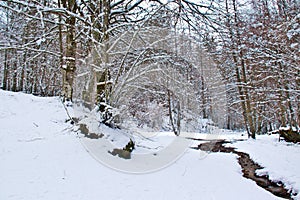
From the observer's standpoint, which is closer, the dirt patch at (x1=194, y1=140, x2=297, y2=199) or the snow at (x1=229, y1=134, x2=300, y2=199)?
the dirt patch at (x1=194, y1=140, x2=297, y2=199)

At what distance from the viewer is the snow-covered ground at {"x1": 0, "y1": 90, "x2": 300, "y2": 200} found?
277cm

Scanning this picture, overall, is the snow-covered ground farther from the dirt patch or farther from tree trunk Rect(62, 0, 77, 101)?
tree trunk Rect(62, 0, 77, 101)

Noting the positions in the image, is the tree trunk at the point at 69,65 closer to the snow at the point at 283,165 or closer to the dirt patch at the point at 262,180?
the dirt patch at the point at 262,180

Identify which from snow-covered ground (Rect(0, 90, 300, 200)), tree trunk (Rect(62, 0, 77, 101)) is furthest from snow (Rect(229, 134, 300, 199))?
tree trunk (Rect(62, 0, 77, 101))

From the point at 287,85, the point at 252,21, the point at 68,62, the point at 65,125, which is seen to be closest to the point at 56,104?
the point at 68,62

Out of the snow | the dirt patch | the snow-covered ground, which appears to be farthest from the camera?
the snow

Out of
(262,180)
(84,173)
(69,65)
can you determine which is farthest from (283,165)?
(69,65)

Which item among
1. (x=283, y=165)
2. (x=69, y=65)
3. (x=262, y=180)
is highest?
(x=69, y=65)

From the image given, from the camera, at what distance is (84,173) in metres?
3.27

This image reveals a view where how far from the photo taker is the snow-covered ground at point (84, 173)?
2771mm

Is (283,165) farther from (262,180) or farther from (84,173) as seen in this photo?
(84,173)

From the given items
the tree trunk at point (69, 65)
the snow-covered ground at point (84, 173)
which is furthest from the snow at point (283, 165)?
the tree trunk at point (69, 65)

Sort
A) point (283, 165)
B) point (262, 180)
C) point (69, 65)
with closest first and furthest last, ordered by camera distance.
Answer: point (262, 180) → point (283, 165) → point (69, 65)

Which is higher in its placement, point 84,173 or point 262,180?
point 84,173
